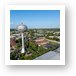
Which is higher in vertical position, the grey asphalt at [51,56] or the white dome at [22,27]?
the white dome at [22,27]

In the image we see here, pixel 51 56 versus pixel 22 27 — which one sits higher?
pixel 22 27

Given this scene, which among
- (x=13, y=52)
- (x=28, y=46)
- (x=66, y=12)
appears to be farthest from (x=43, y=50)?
(x=66, y=12)

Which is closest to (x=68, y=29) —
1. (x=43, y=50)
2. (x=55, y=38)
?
(x=55, y=38)

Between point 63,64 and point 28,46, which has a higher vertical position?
point 28,46

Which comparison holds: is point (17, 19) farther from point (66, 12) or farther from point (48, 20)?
point (66, 12)

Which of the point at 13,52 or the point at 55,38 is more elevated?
the point at 55,38

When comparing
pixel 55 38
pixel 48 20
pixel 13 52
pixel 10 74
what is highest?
pixel 48 20

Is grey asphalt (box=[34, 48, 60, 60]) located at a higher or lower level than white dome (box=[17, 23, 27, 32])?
lower
